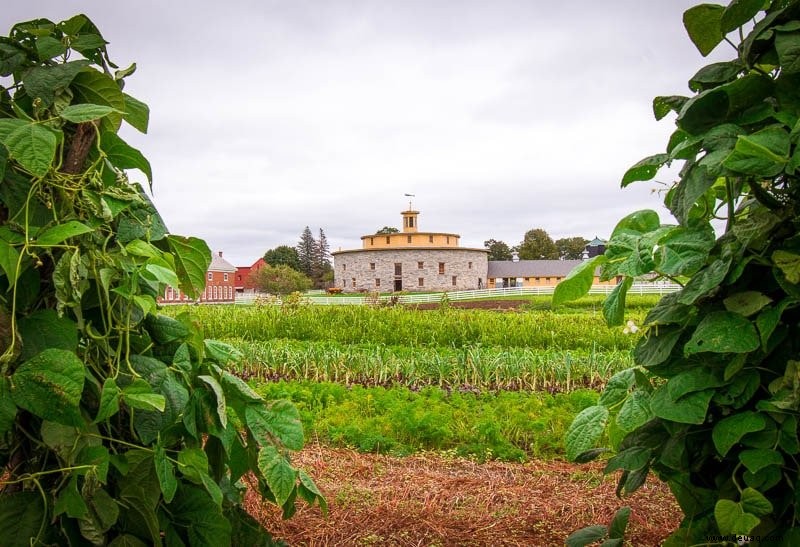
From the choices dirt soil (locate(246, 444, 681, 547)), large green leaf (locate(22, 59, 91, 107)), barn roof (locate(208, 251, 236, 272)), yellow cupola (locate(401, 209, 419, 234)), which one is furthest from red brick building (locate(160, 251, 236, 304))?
large green leaf (locate(22, 59, 91, 107))

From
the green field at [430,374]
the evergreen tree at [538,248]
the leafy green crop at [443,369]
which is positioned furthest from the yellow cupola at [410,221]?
the leafy green crop at [443,369]

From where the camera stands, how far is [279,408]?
100 cm

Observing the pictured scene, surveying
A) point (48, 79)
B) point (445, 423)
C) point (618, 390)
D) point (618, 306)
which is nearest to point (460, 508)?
point (618, 390)

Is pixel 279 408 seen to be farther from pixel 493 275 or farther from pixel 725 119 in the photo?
pixel 493 275

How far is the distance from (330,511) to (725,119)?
61.7 inches

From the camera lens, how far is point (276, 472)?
0.92 m

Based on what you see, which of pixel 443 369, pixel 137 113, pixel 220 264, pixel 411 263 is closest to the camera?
pixel 137 113

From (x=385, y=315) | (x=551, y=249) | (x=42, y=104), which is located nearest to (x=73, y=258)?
(x=42, y=104)

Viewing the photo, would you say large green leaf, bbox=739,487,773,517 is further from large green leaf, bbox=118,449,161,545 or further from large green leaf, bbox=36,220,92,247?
large green leaf, bbox=36,220,92,247

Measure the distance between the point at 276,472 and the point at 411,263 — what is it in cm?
3783

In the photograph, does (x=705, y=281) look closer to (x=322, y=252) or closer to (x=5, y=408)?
(x=5, y=408)

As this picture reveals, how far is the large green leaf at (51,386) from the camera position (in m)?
0.73

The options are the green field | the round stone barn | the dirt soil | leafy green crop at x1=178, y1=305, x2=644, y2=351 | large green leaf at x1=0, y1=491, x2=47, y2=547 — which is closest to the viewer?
large green leaf at x1=0, y1=491, x2=47, y2=547

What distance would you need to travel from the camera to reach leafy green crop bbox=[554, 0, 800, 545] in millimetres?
886
